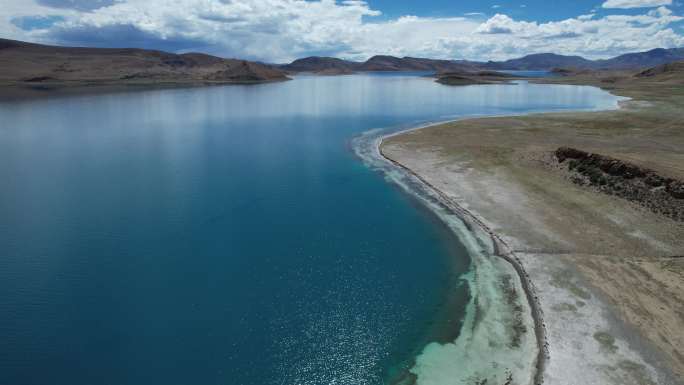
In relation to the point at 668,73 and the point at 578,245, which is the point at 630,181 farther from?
the point at 668,73

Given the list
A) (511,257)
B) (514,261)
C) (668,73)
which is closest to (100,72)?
(511,257)

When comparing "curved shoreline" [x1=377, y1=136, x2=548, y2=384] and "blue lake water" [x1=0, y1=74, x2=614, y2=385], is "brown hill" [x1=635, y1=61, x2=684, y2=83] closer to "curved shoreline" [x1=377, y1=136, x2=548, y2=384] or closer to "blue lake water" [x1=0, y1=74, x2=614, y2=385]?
"curved shoreline" [x1=377, y1=136, x2=548, y2=384]

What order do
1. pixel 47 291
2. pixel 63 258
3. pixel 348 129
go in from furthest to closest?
pixel 348 129, pixel 63 258, pixel 47 291

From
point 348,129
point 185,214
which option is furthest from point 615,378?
point 348,129

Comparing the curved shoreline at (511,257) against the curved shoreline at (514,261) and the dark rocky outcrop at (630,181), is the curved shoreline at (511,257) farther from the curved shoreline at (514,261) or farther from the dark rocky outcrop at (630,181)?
the dark rocky outcrop at (630,181)

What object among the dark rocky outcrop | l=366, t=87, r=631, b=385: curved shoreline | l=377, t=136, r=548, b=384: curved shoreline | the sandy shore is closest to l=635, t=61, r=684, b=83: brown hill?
the sandy shore

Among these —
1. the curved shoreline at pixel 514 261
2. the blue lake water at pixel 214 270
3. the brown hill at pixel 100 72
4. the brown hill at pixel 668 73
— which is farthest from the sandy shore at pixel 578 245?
the brown hill at pixel 100 72

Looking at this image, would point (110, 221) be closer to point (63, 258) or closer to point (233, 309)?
point (63, 258)
